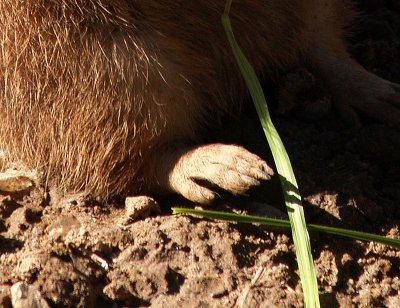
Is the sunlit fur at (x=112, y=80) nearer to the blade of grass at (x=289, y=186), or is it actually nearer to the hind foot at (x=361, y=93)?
the blade of grass at (x=289, y=186)

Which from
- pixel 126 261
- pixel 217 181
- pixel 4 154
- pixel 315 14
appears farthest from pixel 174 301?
pixel 315 14

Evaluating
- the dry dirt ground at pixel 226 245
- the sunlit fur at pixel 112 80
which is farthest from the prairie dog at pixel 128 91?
the dry dirt ground at pixel 226 245

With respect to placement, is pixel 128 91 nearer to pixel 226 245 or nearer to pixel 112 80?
pixel 112 80

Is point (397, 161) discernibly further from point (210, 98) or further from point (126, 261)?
point (126, 261)

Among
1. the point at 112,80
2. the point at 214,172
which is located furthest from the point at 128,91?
the point at 214,172

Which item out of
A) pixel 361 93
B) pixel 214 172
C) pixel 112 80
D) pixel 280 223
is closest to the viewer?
pixel 280 223
